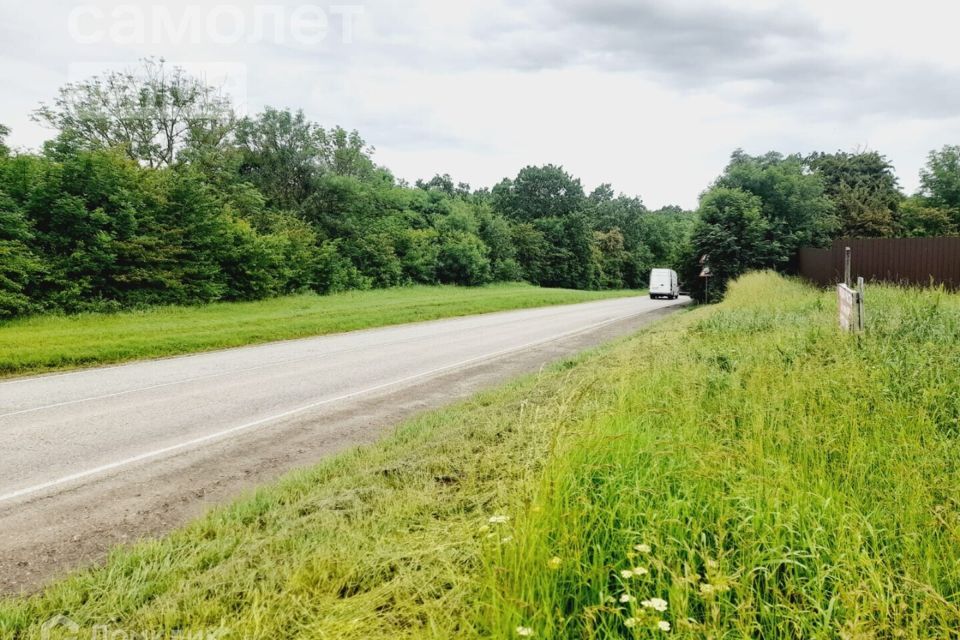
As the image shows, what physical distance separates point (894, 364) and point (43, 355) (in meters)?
14.7

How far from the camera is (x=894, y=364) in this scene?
5.71 meters

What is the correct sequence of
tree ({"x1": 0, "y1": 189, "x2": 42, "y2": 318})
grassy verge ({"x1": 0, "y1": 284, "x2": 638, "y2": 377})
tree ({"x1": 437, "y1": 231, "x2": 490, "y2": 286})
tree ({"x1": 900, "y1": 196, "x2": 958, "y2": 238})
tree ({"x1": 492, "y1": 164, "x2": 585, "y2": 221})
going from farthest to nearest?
tree ({"x1": 492, "y1": 164, "x2": 585, "y2": 221}) < tree ({"x1": 900, "y1": 196, "x2": 958, "y2": 238}) < tree ({"x1": 437, "y1": 231, "x2": 490, "y2": 286}) < tree ({"x1": 0, "y1": 189, "x2": 42, "y2": 318}) < grassy verge ({"x1": 0, "y1": 284, "x2": 638, "y2": 377})

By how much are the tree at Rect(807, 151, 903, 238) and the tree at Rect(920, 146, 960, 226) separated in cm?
303

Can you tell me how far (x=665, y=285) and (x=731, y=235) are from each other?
51.1 ft

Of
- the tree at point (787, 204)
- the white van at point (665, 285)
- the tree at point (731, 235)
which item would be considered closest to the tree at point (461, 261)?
the white van at point (665, 285)

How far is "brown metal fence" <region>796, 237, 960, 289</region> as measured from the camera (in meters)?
19.5

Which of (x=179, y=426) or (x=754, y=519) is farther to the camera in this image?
(x=179, y=426)

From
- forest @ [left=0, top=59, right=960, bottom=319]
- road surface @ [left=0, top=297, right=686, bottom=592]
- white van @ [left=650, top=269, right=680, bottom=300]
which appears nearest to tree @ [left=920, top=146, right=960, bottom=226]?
forest @ [left=0, top=59, right=960, bottom=319]

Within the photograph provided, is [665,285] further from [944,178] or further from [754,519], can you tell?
[754,519]

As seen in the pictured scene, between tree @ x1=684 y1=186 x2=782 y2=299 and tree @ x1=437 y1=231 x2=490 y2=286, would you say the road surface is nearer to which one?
tree @ x1=684 y1=186 x2=782 y2=299

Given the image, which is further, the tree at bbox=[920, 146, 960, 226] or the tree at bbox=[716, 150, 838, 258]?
the tree at bbox=[920, 146, 960, 226]

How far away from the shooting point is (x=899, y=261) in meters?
20.7

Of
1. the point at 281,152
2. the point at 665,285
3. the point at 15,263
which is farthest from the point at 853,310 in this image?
the point at 281,152

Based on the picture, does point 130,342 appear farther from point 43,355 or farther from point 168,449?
point 168,449
